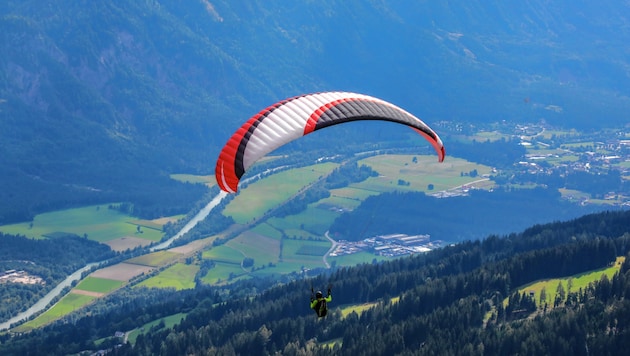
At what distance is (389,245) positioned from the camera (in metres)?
190

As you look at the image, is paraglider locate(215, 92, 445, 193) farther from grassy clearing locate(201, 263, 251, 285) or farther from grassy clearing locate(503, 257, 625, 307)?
grassy clearing locate(201, 263, 251, 285)

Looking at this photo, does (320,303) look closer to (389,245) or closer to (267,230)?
(389,245)

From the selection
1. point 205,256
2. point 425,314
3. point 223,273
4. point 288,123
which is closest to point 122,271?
point 205,256

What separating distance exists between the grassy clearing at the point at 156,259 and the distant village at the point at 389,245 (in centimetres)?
2362

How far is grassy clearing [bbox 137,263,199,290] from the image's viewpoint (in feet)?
538

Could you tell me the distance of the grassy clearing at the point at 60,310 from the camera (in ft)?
490

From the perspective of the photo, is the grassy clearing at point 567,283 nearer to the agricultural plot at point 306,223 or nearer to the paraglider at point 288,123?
the paraglider at point 288,123

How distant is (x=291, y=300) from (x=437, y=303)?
17127mm

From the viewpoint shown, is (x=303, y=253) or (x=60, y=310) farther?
(x=303, y=253)

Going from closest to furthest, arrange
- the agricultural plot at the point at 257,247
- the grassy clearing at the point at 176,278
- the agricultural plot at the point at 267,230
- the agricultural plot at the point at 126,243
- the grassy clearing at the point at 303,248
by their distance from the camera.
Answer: the grassy clearing at the point at 176,278
the agricultural plot at the point at 257,247
the grassy clearing at the point at 303,248
the agricultural plot at the point at 126,243
the agricultural plot at the point at 267,230

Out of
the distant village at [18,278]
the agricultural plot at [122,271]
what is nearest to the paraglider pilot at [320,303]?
the agricultural plot at [122,271]

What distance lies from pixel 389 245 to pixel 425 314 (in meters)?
80.2

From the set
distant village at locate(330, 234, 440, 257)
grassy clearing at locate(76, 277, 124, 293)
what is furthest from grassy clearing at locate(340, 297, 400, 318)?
distant village at locate(330, 234, 440, 257)

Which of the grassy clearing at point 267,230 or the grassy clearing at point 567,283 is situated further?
the grassy clearing at point 267,230
